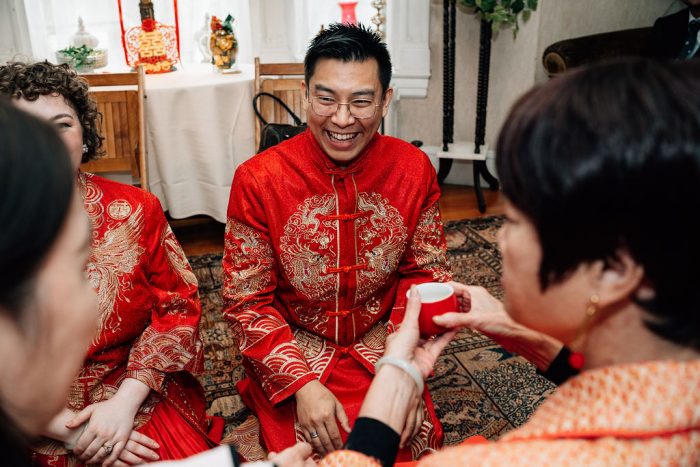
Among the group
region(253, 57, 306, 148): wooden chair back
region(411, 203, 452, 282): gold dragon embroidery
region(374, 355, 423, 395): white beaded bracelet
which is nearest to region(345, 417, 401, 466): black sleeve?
region(374, 355, 423, 395): white beaded bracelet

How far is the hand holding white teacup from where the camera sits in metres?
1.28

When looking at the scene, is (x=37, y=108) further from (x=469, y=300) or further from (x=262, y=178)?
(x=469, y=300)

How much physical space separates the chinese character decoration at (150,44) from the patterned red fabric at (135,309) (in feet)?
8.33

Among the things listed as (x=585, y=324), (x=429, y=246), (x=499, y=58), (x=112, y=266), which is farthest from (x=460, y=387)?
(x=499, y=58)

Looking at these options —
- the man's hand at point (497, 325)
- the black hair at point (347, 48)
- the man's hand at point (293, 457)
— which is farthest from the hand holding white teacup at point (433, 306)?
the black hair at point (347, 48)

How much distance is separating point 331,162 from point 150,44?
106 inches

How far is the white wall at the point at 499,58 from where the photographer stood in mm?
4324

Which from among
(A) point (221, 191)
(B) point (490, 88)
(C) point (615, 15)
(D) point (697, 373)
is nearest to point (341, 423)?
(D) point (697, 373)

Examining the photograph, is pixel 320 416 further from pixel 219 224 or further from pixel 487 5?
pixel 487 5

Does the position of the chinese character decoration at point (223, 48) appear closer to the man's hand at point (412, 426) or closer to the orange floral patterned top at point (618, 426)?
the man's hand at point (412, 426)

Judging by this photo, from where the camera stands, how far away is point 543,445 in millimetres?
837

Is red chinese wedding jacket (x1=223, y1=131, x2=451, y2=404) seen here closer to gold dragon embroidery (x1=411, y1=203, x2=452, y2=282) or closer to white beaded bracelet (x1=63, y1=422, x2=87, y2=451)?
gold dragon embroidery (x1=411, y1=203, x2=452, y2=282)

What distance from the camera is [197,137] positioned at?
11.6ft

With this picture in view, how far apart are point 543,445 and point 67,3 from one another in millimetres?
4641
